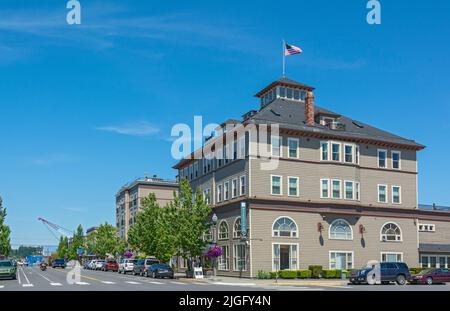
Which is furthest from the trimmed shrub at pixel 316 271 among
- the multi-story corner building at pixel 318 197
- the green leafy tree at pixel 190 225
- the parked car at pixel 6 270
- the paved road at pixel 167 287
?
the parked car at pixel 6 270

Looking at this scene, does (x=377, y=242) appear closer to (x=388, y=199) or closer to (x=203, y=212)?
(x=388, y=199)

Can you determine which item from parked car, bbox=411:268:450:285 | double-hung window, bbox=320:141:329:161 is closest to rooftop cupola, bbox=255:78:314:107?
double-hung window, bbox=320:141:329:161

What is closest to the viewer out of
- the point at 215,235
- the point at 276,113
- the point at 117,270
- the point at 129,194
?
the point at 276,113

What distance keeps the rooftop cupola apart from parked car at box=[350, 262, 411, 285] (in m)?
25.7

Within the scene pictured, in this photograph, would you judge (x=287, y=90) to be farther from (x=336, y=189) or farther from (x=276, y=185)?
(x=276, y=185)

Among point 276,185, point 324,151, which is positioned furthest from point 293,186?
point 324,151

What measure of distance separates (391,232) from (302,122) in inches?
573

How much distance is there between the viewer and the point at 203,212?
57.6 m

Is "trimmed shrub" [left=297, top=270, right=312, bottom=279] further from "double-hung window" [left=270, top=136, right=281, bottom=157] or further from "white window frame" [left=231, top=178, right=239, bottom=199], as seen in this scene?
"double-hung window" [left=270, top=136, right=281, bottom=157]

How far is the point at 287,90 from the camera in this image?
65.5 metres

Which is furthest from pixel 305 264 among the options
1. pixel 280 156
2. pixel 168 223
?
pixel 168 223

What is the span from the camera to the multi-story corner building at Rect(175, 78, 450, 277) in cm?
5419

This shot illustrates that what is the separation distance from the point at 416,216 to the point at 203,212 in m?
22.5

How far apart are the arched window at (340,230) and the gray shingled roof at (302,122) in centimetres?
867
